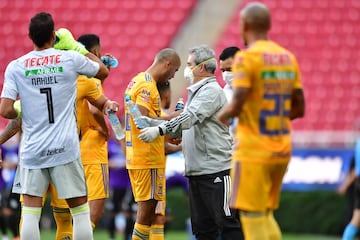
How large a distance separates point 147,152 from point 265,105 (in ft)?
9.57

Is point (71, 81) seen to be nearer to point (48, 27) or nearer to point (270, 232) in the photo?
point (48, 27)

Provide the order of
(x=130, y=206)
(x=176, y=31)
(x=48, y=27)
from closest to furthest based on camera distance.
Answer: (x=48, y=27) → (x=130, y=206) → (x=176, y=31)

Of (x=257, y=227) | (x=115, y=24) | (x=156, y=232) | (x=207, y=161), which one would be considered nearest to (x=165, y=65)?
(x=207, y=161)

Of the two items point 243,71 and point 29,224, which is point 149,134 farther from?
point 243,71

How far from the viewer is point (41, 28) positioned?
793 cm

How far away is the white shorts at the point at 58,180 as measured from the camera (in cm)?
809

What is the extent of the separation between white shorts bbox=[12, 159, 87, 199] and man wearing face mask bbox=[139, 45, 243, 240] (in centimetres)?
122

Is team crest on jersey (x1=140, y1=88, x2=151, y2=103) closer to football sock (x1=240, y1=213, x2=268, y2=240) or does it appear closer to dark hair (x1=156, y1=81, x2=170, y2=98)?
dark hair (x1=156, y1=81, x2=170, y2=98)

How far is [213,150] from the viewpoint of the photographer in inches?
364

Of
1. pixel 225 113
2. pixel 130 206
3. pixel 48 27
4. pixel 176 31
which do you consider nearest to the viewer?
pixel 225 113

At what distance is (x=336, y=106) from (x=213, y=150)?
1168 centimetres

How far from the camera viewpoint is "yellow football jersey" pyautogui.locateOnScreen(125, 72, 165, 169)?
958cm

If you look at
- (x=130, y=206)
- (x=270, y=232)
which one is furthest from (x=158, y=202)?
(x=130, y=206)

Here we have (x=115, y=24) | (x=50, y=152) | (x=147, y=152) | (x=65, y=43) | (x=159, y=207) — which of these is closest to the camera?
(x=50, y=152)
